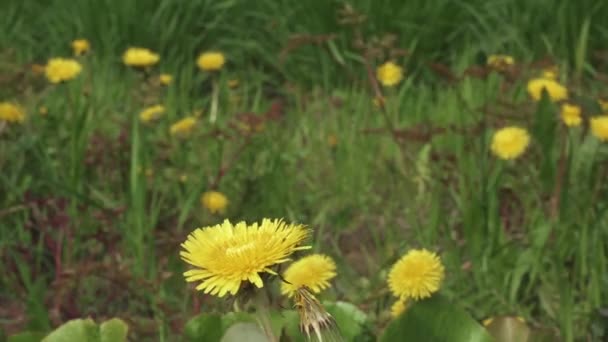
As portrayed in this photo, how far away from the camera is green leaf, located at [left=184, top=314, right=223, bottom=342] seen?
107cm

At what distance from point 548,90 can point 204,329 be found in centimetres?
119

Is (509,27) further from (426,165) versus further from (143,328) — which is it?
(143,328)

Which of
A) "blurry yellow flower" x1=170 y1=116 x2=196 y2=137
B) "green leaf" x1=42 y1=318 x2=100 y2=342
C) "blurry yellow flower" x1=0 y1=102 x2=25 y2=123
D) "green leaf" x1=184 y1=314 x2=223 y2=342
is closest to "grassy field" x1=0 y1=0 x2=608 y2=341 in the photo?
"blurry yellow flower" x1=170 y1=116 x2=196 y2=137

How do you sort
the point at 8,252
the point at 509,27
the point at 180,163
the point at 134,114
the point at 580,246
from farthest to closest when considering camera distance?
1. the point at 509,27
2. the point at 180,163
3. the point at 134,114
4. the point at 8,252
5. the point at 580,246

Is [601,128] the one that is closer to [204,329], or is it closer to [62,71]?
[204,329]

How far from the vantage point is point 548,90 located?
2.04 m

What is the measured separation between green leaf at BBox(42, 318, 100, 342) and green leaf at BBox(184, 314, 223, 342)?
96 mm

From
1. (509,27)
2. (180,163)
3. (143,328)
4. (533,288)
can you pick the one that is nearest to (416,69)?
(509,27)

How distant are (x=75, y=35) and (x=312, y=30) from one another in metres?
0.91

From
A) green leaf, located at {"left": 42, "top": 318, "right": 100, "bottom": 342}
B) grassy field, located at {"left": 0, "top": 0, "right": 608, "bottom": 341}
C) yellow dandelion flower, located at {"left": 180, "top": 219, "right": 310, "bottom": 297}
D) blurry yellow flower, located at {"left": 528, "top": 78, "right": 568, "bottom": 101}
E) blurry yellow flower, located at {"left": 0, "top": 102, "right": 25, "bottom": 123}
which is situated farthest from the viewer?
blurry yellow flower, located at {"left": 0, "top": 102, "right": 25, "bottom": 123}

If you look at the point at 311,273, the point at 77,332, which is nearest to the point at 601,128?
the point at 311,273

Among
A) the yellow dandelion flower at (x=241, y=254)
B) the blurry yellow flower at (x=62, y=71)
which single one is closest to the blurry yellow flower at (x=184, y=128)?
the blurry yellow flower at (x=62, y=71)

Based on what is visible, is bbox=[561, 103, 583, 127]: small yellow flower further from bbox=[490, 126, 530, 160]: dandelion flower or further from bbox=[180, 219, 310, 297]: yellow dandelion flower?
→ bbox=[180, 219, 310, 297]: yellow dandelion flower

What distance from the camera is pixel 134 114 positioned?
234 cm
